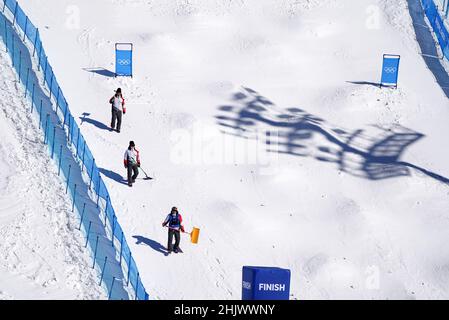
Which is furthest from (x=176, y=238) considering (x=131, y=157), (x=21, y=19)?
(x=21, y=19)

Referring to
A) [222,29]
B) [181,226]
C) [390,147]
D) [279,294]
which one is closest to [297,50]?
[222,29]

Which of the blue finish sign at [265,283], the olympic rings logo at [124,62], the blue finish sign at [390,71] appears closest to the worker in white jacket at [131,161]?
the olympic rings logo at [124,62]

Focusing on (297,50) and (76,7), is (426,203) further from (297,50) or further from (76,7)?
(76,7)

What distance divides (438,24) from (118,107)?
13.6m

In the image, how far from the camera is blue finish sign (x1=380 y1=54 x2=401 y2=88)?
109ft

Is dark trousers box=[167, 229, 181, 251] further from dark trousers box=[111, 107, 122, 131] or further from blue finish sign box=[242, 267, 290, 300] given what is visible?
dark trousers box=[111, 107, 122, 131]

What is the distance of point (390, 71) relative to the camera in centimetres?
3341

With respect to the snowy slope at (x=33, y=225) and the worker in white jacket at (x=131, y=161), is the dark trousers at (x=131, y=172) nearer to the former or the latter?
the worker in white jacket at (x=131, y=161)

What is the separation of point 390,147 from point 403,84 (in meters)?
3.69

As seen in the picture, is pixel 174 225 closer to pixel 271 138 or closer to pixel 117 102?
pixel 117 102

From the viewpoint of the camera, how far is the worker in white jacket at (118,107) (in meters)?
29.7

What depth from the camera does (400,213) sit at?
28.7 m

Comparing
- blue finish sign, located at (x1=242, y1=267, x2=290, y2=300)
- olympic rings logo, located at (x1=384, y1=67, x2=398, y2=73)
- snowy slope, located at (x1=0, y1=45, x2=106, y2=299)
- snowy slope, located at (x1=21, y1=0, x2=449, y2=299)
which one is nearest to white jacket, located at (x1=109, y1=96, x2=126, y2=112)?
snowy slope, located at (x1=21, y1=0, x2=449, y2=299)

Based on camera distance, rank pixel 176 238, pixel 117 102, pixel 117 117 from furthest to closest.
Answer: pixel 117 117, pixel 117 102, pixel 176 238
